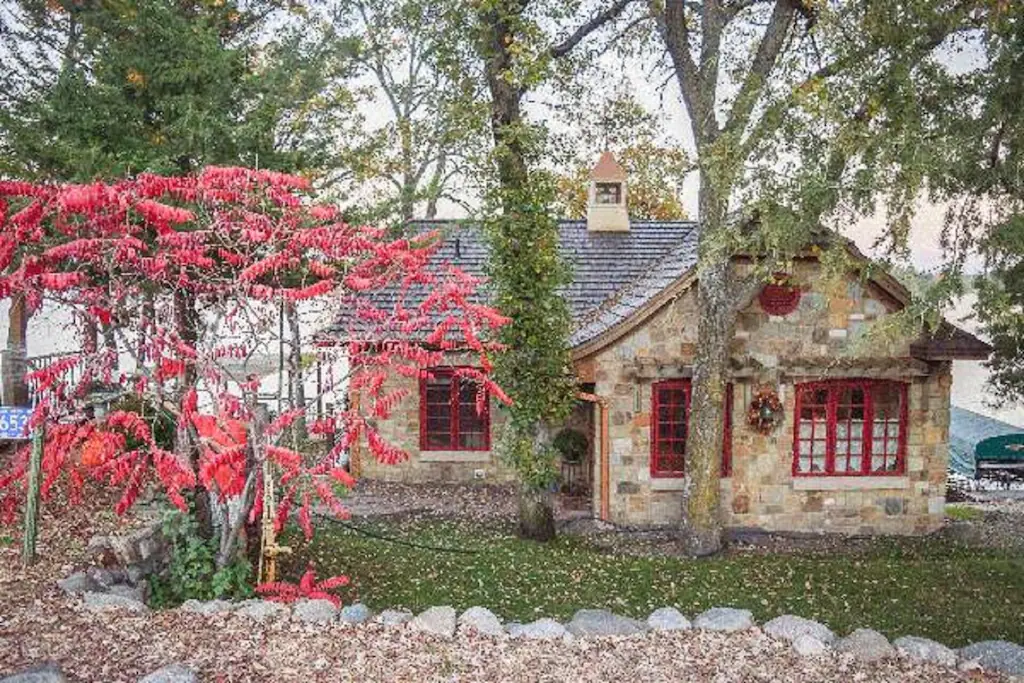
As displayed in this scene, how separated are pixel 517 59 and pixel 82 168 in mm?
5435

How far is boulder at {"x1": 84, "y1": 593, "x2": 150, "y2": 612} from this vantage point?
7152 millimetres

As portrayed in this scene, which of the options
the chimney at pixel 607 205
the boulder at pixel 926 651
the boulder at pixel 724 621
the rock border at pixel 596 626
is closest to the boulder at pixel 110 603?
the rock border at pixel 596 626

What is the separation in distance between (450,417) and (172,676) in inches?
431

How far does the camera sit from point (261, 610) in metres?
7.33

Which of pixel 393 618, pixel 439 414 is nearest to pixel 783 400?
pixel 439 414

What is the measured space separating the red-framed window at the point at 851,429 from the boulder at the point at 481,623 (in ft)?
24.9

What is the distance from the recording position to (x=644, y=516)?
13336 millimetres

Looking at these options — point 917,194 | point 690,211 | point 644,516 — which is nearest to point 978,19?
point 917,194

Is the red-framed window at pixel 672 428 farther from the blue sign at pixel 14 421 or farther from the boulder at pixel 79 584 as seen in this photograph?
the blue sign at pixel 14 421

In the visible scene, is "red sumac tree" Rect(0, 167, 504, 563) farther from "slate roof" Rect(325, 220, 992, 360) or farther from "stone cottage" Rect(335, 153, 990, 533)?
"slate roof" Rect(325, 220, 992, 360)

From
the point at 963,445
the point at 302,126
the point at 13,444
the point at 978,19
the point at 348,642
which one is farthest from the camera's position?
the point at 963,445

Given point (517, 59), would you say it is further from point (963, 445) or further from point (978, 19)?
point (963, 445)

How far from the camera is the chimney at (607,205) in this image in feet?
60.6

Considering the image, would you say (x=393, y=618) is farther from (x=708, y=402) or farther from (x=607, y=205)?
(x=607, y=205)
